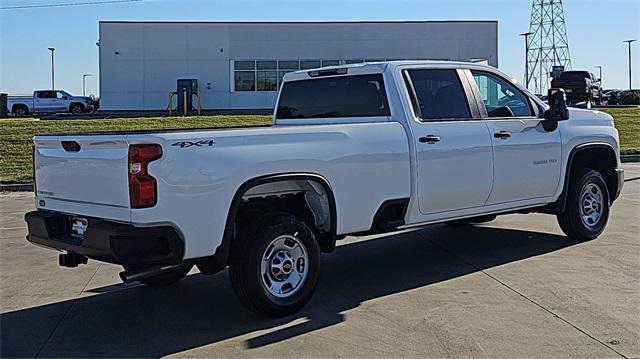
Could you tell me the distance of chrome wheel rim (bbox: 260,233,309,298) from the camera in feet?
18.9

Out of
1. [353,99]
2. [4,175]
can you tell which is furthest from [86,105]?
[353,99]

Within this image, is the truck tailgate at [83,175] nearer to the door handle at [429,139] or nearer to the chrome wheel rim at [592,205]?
the door handle at [429,139]

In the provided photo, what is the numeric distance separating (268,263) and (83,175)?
1.54 m

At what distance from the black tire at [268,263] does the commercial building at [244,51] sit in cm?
3840

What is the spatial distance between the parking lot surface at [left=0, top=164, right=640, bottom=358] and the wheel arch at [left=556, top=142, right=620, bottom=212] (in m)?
0.66

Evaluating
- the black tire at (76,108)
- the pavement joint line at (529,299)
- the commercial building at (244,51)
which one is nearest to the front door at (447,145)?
the pavement joint line at (529,299)

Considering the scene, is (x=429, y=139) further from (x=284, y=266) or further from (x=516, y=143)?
(x=284, y=266)

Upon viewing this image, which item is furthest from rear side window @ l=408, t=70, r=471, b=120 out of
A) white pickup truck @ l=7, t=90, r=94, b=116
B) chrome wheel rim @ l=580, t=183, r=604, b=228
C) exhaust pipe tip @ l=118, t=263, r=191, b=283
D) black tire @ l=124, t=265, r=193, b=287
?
white pickup truck @ l=7, t=90, r=94, b=116

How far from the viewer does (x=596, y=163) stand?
912 cm

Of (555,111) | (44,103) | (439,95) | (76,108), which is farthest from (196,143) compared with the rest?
(76,108)

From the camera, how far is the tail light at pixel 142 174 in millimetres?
5000

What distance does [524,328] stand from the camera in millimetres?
5477

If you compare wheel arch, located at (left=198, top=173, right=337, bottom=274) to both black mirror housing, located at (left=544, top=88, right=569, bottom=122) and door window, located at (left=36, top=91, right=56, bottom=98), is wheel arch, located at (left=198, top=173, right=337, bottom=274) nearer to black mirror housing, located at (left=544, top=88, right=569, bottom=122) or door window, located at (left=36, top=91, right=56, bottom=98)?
black mirror housing, located at (left=544, top=88, right=569, bottom=122)

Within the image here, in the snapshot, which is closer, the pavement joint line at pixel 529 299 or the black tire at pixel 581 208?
the pavement joint line at pixel 529 299
